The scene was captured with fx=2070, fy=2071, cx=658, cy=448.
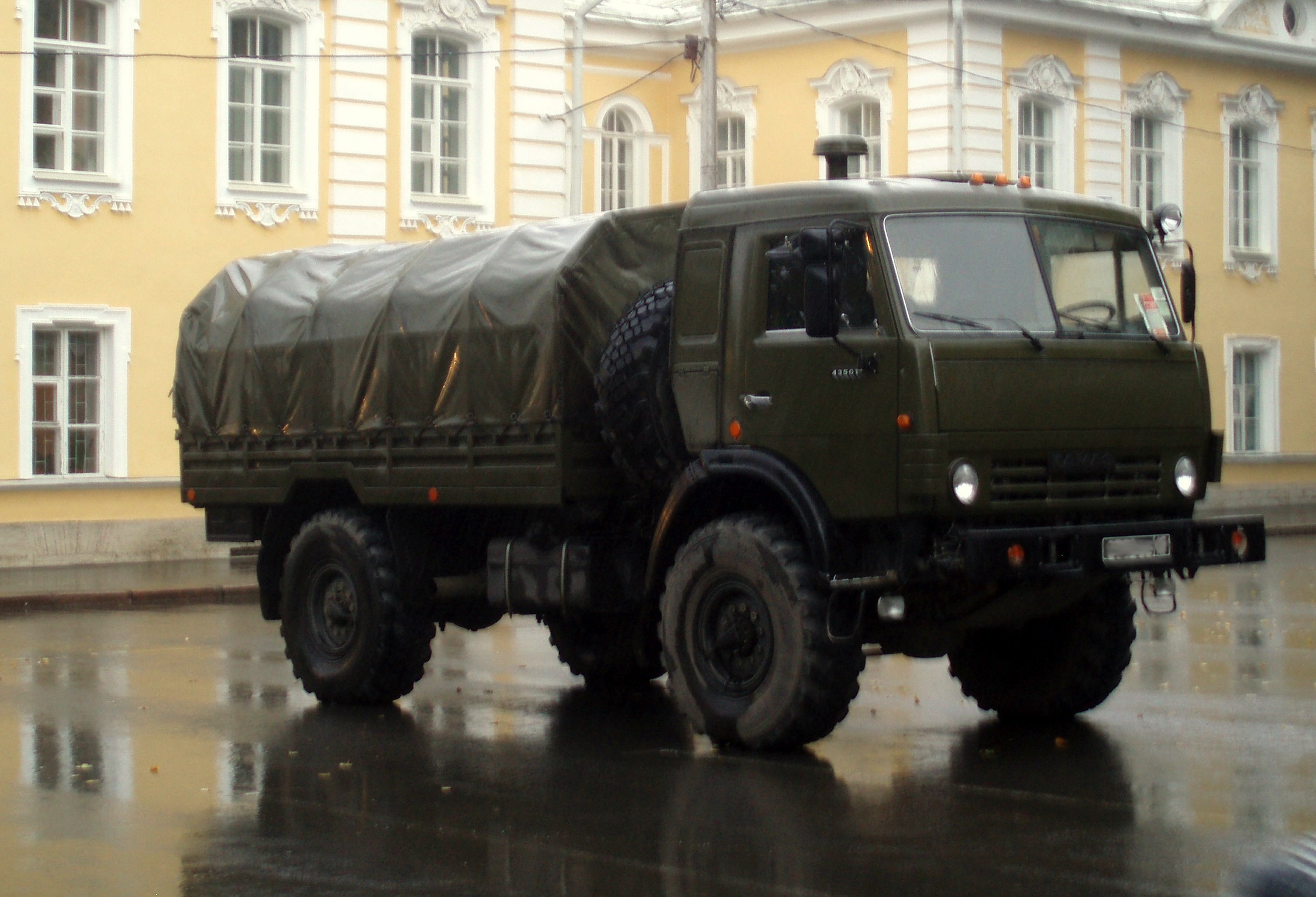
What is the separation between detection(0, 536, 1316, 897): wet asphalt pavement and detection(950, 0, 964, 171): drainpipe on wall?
60.1 feet

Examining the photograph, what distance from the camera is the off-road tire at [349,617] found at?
40.8 ft

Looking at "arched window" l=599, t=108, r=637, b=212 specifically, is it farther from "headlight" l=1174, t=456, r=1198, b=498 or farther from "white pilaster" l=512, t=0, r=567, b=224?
"headlight" l=1174, t=456, r=1198, b=498

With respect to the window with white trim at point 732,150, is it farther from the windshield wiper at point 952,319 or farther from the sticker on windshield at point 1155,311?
the windshield wiper at point 952,319

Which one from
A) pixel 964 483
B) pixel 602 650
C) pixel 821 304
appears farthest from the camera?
pixel 602 650

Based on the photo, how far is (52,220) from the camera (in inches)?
979

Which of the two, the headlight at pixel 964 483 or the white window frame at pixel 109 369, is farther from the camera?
the white window frame at pixel 109 369

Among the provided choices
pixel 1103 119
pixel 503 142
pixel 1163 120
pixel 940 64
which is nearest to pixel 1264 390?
pixel 1163 120

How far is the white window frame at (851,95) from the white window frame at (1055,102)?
6.36ft

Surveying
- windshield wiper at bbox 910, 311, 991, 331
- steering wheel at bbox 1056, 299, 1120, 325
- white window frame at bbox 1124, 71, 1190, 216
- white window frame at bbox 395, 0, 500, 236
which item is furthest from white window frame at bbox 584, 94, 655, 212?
windshield wiper at bbox 910, 311, 991, 331

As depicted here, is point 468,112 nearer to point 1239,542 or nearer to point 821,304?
point 821,304

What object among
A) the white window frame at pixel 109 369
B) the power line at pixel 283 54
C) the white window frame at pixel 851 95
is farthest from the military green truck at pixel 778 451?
the white window frame at pixel 851 95

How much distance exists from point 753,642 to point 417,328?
3.54m

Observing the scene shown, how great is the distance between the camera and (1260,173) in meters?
37.1

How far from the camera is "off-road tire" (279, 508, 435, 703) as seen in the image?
12438mm
